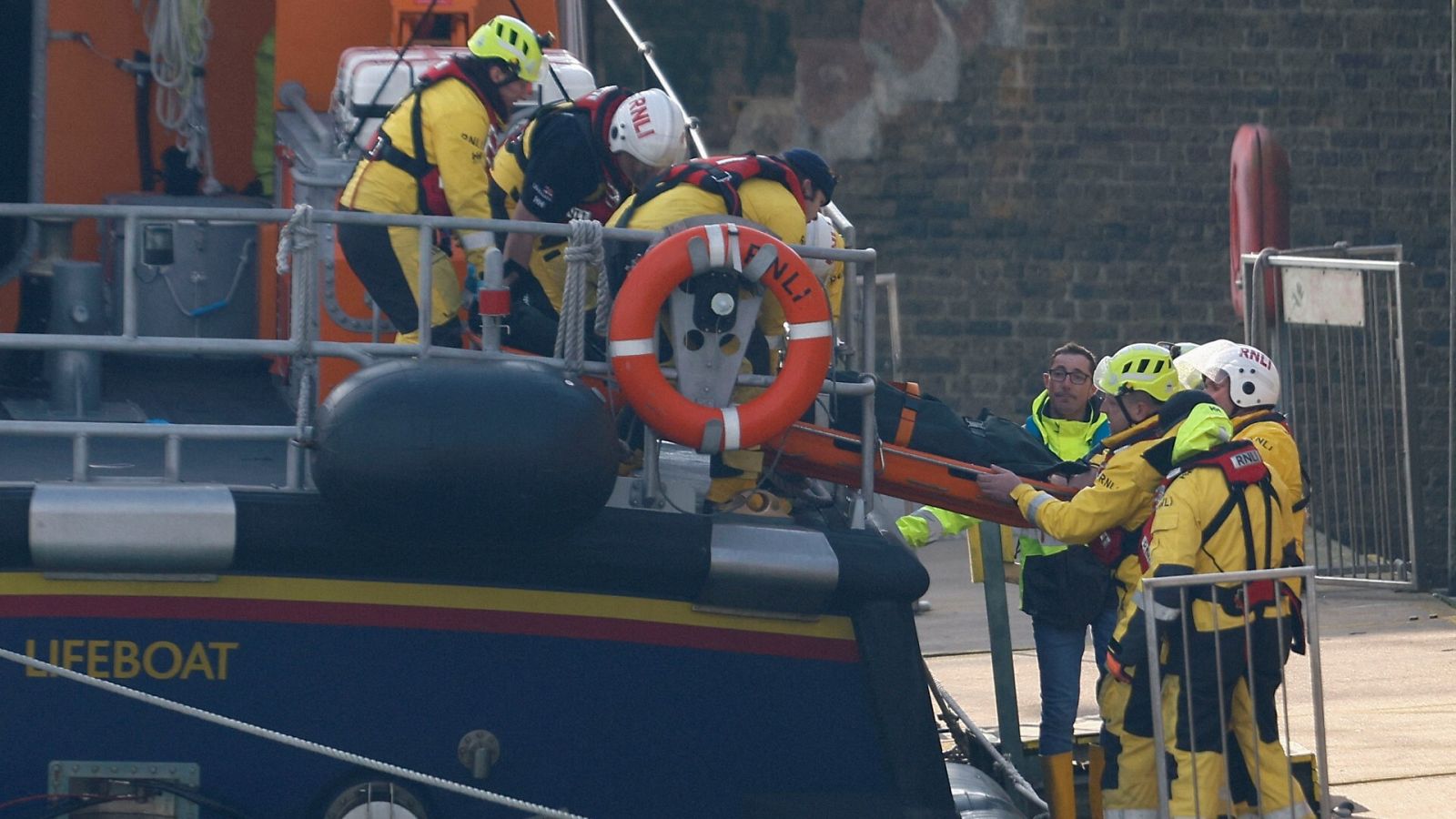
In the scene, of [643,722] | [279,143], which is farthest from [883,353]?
[643,722]

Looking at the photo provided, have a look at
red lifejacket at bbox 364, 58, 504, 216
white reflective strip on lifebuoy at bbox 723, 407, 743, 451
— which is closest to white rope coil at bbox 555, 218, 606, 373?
white reflective strip on lifebuoy at bbox 723, 407, 743, 451

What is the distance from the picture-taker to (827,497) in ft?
18.2

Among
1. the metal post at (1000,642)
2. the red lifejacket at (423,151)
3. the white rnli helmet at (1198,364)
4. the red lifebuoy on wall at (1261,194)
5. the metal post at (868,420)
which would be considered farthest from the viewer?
the red lifebuoy on wall at (1261,194)

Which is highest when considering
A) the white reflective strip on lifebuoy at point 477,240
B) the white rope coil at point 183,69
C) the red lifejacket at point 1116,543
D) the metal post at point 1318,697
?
the white rope coil at point 183,69

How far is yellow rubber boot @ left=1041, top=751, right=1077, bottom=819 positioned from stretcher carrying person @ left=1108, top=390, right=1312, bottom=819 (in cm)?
84

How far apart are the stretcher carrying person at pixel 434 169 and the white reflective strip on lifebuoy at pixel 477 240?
0.23 meters

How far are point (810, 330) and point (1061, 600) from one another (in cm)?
171

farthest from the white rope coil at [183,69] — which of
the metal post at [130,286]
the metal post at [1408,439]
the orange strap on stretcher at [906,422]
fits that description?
the metal post at [1408,439]

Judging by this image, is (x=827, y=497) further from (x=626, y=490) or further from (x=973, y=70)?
(x=973, y=70)

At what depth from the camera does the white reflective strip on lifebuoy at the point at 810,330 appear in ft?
15.4

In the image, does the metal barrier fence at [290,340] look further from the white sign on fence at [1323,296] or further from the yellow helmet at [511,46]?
the white sign on fence at [1323,296]

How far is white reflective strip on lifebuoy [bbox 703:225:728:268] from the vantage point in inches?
181

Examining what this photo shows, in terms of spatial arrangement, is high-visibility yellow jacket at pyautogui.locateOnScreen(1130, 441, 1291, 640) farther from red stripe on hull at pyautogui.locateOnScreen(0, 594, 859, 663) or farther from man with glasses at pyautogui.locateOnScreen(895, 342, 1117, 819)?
red stripe on hull at pyautogui.locateOnScreen(0, 594, 859, 663)

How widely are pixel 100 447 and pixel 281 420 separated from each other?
63 cm
